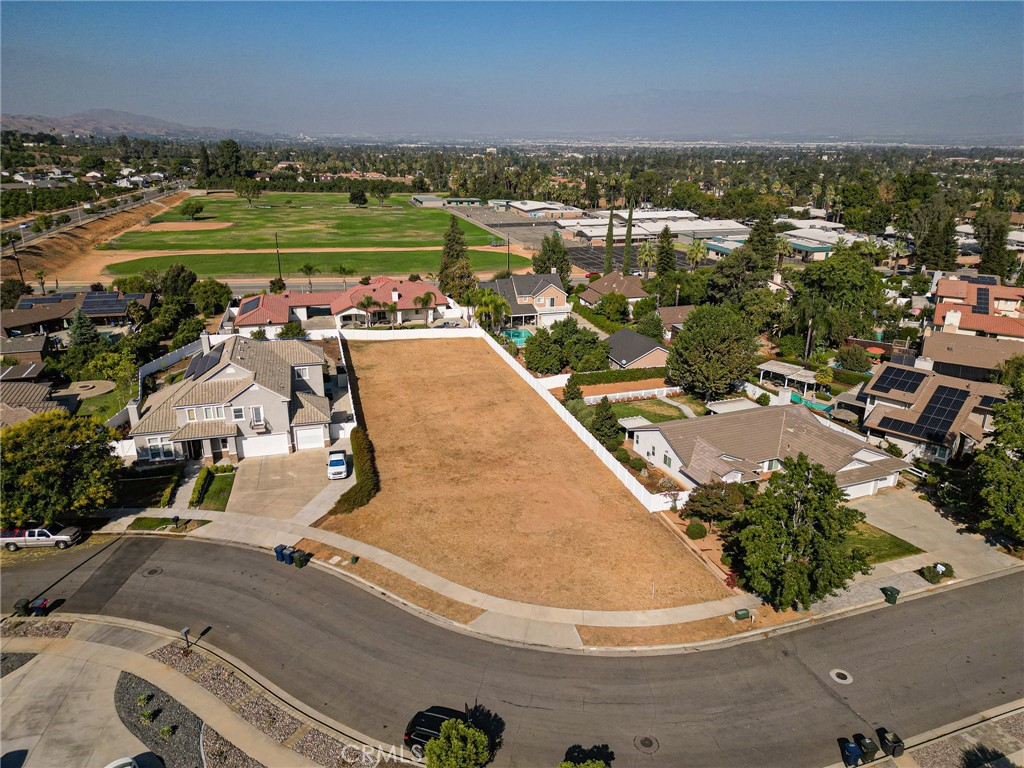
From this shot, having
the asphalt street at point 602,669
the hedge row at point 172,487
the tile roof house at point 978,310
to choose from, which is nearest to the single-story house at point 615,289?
the tile roof house at point 978,310

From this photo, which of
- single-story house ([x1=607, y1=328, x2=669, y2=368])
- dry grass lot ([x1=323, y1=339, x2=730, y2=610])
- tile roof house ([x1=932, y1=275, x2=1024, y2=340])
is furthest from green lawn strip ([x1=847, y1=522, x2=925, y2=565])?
tile roof house ([x1=932, y1=275, x2=1024, y2=340])

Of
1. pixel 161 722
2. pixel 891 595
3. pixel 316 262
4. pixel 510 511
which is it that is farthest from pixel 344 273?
pixel 891 595

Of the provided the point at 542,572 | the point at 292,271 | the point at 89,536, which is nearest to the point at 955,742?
the point at 542,572

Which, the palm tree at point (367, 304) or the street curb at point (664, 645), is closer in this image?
the street curb at point (664, 645)

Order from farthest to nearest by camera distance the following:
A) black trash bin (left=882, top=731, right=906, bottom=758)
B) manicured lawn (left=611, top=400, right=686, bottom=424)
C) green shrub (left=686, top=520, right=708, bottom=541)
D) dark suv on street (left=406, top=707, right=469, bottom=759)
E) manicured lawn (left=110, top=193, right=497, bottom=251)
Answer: manicured lawn (left=110, top=193, right=497, bottom=251), manicured lawn (left=611, top=400, right=686, bottom=424), green shrub (left=686, top=520, right=708, bottom=541), black trash bin (left=882, top=731, right=906, bottom=758), dark suv on street (left=406, top=707, right=469, bottom=759)

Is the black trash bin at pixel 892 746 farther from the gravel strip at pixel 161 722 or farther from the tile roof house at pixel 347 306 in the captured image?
the tile roof house at pixel 347 306

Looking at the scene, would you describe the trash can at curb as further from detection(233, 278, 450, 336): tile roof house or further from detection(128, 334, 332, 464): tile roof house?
detection(233, 278, 450, 336): tile roof house

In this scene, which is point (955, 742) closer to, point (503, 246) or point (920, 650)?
point (920, 650)
